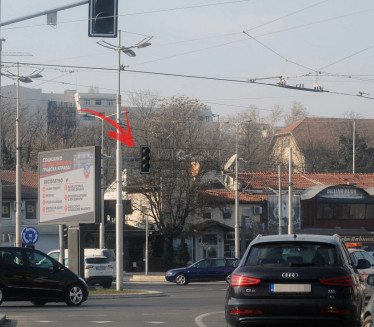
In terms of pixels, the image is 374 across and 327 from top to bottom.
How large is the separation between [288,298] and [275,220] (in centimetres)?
5784

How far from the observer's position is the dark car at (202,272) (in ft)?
145

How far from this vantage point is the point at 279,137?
106 m

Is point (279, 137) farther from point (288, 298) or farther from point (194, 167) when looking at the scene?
point (288, 298)

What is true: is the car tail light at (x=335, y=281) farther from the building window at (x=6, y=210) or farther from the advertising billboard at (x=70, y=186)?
the building window at (x=6, y=210)

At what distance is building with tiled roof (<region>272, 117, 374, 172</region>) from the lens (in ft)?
319

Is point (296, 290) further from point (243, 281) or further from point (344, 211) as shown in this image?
point (344, 211)

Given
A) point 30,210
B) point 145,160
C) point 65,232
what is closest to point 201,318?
point 145,160

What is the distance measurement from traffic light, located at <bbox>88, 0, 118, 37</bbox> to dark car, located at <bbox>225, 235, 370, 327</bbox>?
259 inches

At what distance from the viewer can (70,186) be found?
32.5 metres

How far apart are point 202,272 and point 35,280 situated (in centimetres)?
2342

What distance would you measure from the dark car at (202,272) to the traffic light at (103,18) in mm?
28541

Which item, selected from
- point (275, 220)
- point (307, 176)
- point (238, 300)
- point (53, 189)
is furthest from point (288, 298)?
point (307, 176)

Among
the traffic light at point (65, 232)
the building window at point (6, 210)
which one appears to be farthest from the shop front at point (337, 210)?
the traffic light at point (65, 232)

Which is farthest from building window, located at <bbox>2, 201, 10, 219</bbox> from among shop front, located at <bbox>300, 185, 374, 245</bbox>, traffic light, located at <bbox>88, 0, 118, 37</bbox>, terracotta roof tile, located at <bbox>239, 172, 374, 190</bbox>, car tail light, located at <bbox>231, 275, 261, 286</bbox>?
car tail light, located at <bbox>231, 275, 261, 286</bbox>
